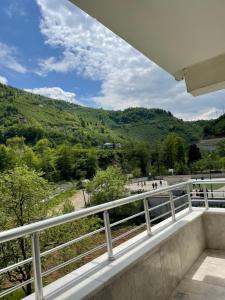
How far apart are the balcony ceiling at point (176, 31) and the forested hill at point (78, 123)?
67.7 m

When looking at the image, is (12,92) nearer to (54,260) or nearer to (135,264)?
(54,260)

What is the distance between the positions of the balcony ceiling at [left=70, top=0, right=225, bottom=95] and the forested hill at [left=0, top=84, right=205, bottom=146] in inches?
2667

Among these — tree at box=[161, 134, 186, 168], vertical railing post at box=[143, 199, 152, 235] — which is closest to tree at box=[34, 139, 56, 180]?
tree at box=[161, 134, 186, 168]

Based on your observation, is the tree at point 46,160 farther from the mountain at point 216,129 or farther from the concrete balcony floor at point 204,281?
the concrete balcony floor at point 204,281

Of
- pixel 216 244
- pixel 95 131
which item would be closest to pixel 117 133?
pixel 95 131

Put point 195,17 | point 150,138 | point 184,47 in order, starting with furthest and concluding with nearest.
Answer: point 150,138 → point 184,47 → point 195,17

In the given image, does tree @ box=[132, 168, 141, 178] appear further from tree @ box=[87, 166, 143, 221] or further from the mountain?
the mountain

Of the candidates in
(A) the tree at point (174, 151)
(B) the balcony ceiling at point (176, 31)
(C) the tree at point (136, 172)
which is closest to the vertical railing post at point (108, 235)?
(B) the balcony ceiling at point (176, 31)

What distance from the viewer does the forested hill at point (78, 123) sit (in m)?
75.1

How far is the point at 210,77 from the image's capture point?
220 cm

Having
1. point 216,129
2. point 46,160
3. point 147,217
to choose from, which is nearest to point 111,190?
point 147,217

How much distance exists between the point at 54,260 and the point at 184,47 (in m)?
12.8

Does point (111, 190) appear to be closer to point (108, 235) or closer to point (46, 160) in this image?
point (108, 235)

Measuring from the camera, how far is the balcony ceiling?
1.34 meters
